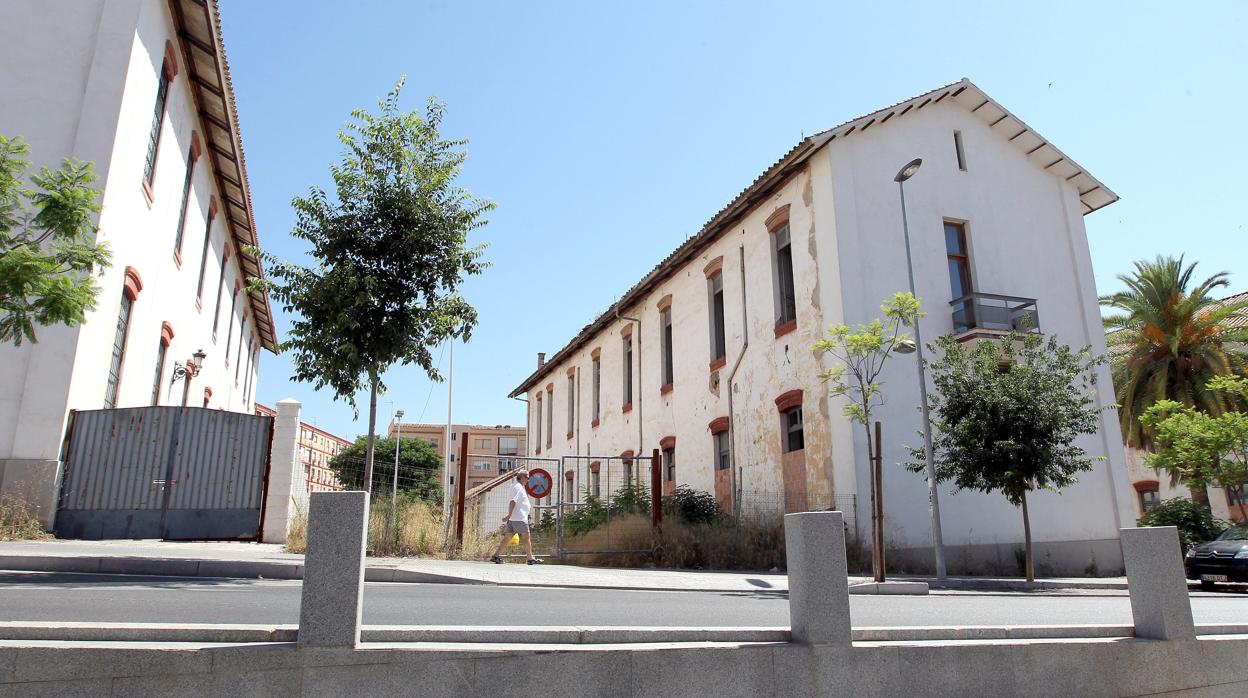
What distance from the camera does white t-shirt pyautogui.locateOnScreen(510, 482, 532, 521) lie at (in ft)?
46.4

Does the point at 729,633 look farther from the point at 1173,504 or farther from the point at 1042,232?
the point at 1173,504

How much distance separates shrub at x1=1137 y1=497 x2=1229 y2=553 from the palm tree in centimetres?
414

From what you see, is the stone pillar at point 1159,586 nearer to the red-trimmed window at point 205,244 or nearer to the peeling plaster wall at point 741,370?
the peeling plaster wall at point 741,370

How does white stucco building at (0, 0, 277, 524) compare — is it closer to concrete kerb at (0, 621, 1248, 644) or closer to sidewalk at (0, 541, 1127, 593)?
sidewalk at (0, 541, 1127, 593)

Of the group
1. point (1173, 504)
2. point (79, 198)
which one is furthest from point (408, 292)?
point (1173, 504)

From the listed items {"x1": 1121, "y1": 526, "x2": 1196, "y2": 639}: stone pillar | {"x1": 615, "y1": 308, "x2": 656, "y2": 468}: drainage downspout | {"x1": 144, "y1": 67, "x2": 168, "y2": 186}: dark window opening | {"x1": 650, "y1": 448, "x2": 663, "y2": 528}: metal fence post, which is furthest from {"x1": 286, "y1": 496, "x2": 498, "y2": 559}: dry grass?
{"x1": 615, "y1": 308, "x2": 656, "y2": 468}: drainage downspout

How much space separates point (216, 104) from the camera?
59.2 ft

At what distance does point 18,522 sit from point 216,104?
1001 centimetres

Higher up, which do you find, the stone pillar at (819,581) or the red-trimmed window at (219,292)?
the red-trimmed window at (219,292)

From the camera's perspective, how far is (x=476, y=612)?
7.11 metres

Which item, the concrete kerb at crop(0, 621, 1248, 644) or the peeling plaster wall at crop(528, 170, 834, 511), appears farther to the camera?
the peeling plaster wall at crop(528, 170, 834, 511)

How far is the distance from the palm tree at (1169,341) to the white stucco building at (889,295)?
764cm

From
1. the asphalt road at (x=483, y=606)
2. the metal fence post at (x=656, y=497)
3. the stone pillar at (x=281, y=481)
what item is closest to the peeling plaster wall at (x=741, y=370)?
the metal fence post at (x=656, y=497)

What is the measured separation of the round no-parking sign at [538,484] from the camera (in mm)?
15438
